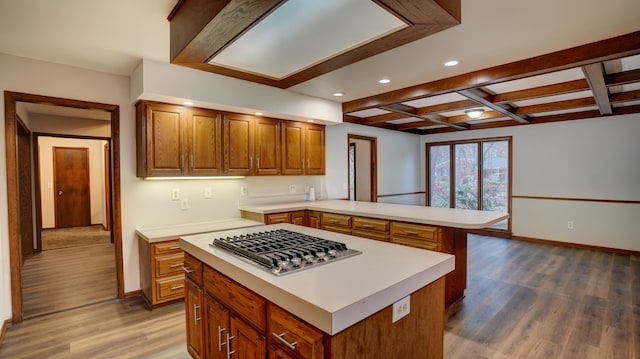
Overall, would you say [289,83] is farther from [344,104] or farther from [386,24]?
[386,24]

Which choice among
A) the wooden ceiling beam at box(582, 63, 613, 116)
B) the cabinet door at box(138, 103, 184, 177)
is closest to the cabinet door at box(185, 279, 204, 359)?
the cabinet door at box(138, 103, 184, 177)

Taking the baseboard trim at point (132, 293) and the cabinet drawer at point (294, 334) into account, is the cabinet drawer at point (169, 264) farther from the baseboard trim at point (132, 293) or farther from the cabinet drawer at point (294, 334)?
the cabinet drawer at point (294, 334)

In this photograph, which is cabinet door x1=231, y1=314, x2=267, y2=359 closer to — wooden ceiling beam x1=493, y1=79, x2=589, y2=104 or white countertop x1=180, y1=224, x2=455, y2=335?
white countertop x1=180, y1=224, x2=455, y2=335

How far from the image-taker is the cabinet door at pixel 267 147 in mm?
3854

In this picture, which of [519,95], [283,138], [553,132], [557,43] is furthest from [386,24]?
[553,132]

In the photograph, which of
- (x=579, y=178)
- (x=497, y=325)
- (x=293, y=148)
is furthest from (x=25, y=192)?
(x=579, y=178)

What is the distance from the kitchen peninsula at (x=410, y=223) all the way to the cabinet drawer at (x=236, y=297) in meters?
1.93

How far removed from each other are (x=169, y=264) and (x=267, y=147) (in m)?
1.77

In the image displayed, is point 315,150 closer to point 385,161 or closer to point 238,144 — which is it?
point 238,144

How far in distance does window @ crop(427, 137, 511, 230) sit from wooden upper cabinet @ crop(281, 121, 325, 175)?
153 inches

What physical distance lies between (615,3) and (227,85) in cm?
315

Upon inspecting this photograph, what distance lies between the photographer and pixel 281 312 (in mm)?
1194

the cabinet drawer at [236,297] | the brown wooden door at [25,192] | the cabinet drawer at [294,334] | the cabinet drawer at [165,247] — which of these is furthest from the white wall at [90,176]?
the cabinet drawer at [294,334]

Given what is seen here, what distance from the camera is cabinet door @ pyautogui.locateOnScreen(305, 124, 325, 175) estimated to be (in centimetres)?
443
